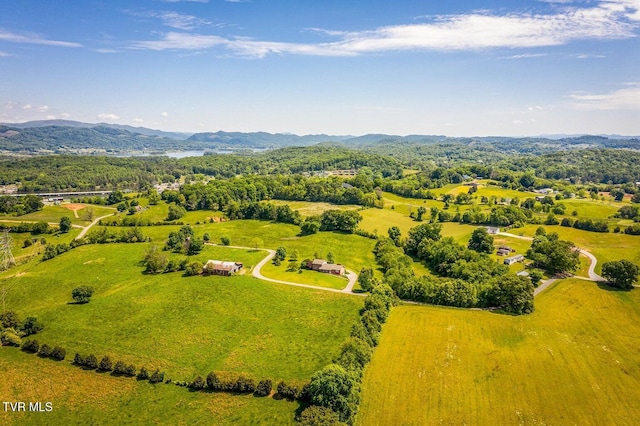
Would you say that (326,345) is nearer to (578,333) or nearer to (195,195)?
(578,333)

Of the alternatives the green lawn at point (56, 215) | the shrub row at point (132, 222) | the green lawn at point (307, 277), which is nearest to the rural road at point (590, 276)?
the green lawn at point (307, 277)

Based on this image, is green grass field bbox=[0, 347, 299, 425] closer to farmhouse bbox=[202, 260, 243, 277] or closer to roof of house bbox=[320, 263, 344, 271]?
farmhouse bbox=[202, 260, 243, 277]

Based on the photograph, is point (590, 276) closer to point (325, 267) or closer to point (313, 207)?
point (325, 267)

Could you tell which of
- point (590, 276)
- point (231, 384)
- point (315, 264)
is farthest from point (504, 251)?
point (231, 384)

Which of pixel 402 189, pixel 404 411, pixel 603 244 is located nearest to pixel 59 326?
pixel 404 411

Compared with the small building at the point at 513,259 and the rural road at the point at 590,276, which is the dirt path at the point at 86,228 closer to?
the small building at the point at 513,259

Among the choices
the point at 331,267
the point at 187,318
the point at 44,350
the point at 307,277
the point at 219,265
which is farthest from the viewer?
the point at 331,267

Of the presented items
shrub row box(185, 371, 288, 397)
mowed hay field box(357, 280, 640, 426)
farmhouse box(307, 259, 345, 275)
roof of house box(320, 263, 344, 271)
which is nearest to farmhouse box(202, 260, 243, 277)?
farmhouse box(307, 259, 345, 275)
